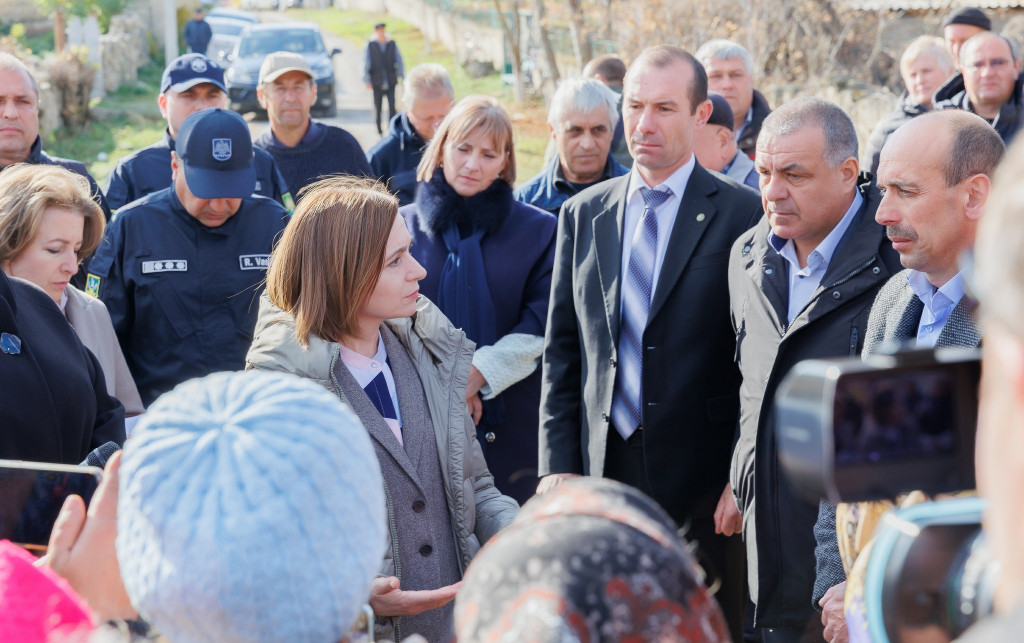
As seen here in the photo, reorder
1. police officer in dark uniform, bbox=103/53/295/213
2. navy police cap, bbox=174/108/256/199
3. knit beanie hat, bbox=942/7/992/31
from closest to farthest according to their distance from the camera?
navy police cap, bbox=174/108/256/199 < police officer in dark uniform, bbox=103/53/295/213 < knit beanie hat, bbox=942/7/992/31

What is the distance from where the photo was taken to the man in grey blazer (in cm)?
269

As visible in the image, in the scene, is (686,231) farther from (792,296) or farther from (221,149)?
(221,149)

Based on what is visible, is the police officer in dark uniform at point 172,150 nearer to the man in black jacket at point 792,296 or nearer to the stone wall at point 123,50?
the man in black jacket at point 792,296

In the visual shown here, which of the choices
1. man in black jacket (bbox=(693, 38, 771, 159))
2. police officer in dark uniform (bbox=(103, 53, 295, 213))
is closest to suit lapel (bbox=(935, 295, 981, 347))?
police officer in dark uniform (bbox=(103, 53, 295, 213))

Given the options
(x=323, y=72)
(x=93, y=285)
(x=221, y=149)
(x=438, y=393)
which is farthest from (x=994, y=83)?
(x=323, y=72)

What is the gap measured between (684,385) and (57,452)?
6.86ft

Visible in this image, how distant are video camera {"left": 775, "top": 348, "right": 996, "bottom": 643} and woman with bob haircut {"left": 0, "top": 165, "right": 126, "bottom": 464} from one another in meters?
2.22

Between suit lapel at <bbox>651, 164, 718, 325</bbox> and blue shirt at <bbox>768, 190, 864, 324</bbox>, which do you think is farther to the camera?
suit lapel at <bbox>651, 164, 718, 325</bbox>

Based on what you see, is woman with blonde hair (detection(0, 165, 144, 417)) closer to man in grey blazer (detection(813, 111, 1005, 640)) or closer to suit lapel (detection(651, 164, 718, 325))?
suit lapel (detection(651, 164, 718, 325))

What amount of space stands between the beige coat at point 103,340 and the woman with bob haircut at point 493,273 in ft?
4.20

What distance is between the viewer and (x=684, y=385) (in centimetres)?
365

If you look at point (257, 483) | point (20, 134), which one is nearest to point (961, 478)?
point (257, 483)

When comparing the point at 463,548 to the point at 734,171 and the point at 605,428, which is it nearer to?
the point at 605,428

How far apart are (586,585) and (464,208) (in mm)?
3361
